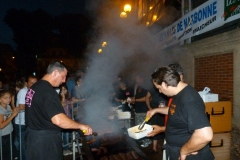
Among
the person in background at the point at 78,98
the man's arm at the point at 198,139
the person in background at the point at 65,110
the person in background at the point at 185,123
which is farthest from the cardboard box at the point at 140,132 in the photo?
the person in background at the point at 78,98

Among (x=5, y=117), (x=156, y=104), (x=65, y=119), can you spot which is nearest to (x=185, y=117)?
(x=65, y=119)

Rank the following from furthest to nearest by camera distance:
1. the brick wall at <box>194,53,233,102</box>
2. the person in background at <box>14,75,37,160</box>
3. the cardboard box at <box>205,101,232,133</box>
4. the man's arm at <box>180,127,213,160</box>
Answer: the brick wall at <box>194,53,233,102</box> < the person in background at <box>14,75,37,160</box> < the cardboard box at <box>205,101,232,133</box> < the man's arm at <box>180,127,213,160</box>

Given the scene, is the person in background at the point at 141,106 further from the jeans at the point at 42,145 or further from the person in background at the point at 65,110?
the jeans at the point at 42,145

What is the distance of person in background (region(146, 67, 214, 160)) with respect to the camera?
204 centimetres

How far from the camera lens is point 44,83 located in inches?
117

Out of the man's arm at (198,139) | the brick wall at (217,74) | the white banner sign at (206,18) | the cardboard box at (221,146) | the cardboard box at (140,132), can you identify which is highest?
the white banner sign at (206,18)

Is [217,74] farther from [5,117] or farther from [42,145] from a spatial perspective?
[5,117]

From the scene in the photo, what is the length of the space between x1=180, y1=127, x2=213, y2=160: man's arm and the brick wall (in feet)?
10.9

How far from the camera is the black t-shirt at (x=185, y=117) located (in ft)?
6.75

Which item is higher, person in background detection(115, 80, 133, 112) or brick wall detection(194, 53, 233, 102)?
brick wall detection(194, 53, 233, 102)

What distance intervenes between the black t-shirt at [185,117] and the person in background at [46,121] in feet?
4.18

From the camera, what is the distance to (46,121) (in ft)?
9.56

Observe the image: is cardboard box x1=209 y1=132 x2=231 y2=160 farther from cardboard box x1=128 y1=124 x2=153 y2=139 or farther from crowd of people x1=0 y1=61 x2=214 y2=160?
cardboard box x1=128 y1=124 x2=153 y2=139

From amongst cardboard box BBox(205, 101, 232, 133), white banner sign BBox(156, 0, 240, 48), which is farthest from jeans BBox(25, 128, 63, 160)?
white banner sign BBox(156, 0, 240, 48)
